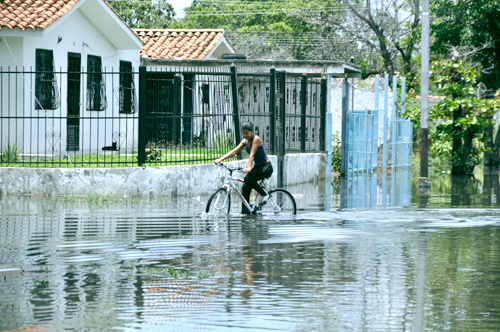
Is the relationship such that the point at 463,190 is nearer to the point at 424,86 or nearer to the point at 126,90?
the point at 424,86

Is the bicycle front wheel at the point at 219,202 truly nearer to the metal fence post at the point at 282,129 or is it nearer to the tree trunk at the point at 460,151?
the metal fence post at the point at 282,129

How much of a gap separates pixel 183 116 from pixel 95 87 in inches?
312

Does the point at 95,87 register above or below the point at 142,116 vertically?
above

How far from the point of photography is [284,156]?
17.3 metres

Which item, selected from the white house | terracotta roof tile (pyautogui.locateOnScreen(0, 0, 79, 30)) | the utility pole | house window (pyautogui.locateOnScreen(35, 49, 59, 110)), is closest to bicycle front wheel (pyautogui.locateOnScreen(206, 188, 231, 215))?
the white house

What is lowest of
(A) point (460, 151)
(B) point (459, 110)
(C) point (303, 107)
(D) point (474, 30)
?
(A) point (460, 151)

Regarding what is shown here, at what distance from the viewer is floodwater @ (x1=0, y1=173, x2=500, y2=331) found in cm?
575

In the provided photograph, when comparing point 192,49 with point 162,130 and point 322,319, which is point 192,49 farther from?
point 322,319

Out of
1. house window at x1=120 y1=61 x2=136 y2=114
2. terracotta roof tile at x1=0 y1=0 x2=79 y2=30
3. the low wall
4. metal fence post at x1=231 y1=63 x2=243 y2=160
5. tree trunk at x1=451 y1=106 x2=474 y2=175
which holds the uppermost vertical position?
terracotta roof tile at x1=0 y1=0 x2=79 y2=30

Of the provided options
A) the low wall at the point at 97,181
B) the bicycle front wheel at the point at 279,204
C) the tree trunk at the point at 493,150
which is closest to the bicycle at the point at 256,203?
the bicycle front wheel at the point at 279,204

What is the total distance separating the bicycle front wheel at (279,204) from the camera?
1207 centimetres

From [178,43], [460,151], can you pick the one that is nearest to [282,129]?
[460,151]

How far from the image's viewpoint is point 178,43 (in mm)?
26594

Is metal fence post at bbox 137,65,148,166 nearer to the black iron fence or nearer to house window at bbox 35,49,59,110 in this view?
the black iron fence
